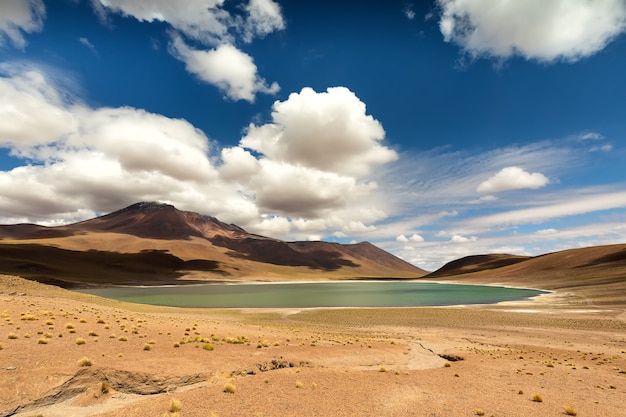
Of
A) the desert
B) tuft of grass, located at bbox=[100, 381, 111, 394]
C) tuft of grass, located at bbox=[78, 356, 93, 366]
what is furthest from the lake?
tuft of grass, located at bbox=[100, 381, 111, 394]

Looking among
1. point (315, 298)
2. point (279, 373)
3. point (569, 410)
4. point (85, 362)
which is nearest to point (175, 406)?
point (85, 362)

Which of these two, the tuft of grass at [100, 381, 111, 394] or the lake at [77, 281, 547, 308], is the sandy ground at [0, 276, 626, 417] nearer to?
the tuft of grass at [100, 381, 111, 394]

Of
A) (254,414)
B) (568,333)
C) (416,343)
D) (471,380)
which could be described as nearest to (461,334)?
(416,343)

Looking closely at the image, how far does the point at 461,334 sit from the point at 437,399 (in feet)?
80.6

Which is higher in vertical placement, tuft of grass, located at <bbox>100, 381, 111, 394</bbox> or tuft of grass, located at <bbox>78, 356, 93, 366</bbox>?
tuft of grass, located at <bbox>78, 356, 93, 366</bbox>

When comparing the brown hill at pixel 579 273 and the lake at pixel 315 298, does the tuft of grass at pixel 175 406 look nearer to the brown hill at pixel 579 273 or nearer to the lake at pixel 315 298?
the lake at pixel 315 298

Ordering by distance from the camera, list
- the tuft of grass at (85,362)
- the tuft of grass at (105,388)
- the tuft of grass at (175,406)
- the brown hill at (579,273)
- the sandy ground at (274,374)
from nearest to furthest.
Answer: the tuft of grass at (175,406), the sandy ground at (274,374), the tuft of grass at (105,388), the tuft of grass at (85,362), the brown hill at (579,273)

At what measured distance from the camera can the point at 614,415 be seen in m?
14.7

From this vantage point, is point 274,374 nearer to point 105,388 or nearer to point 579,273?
point 105,388

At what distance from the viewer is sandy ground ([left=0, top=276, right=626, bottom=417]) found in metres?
13.8

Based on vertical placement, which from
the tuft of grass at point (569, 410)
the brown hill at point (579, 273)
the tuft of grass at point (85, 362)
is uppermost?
the brown hill at point (579, 273)

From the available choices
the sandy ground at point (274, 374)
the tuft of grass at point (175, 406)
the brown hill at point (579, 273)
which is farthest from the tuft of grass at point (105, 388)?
the brown hill at point (579, 273)

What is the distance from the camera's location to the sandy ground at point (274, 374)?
13.8m

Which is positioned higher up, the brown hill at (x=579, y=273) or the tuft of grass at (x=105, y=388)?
the brown hill at (x=579, y=273)
